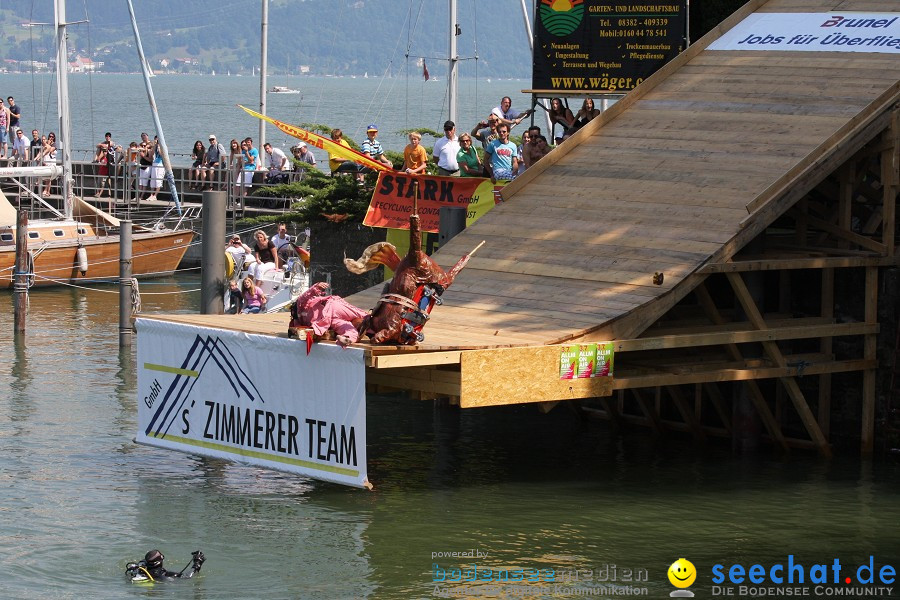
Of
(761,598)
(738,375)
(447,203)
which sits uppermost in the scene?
(447,203)

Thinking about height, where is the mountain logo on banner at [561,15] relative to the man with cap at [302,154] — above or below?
above

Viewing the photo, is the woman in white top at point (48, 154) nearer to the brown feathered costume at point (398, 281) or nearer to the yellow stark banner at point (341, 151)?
the yellow stark banner at point (341, 151)

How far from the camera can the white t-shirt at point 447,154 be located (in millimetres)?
28891

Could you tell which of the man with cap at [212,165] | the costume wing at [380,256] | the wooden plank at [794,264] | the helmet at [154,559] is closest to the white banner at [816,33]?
the wooden plank at [794,264]

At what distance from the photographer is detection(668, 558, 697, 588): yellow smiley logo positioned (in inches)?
611

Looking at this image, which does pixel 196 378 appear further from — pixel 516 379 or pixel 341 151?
pixel 341 151

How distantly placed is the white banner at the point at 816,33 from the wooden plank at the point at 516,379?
7132 millimetres

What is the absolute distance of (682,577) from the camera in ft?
51.2

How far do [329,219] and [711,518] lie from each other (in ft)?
37.3

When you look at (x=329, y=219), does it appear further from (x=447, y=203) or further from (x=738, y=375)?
(x=738, y=375)

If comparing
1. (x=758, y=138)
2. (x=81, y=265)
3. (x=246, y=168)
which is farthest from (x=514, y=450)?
(x=246, y=168)

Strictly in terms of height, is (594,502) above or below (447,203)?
below

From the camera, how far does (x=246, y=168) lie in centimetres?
4338

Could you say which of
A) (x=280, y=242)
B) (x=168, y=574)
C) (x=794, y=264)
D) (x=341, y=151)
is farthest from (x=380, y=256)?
(x=280, y=242)
